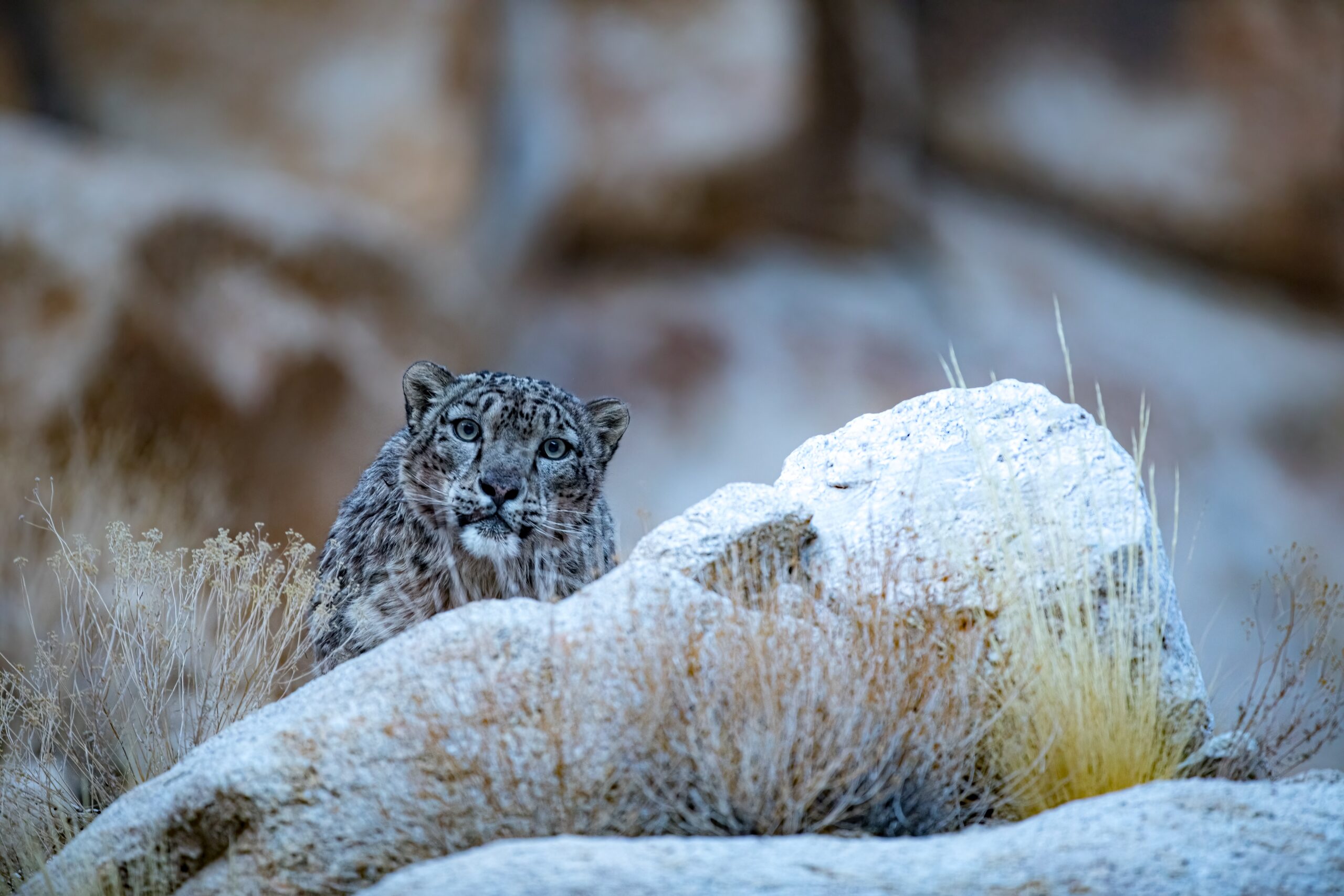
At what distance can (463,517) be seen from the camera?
19.4 feet

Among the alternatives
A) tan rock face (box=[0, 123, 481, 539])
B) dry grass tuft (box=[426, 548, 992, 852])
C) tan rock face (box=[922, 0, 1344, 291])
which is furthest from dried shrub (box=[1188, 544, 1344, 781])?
tan rock face (box=[922, 0, 1344, 291])

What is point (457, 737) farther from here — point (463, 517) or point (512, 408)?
point (512, 408)

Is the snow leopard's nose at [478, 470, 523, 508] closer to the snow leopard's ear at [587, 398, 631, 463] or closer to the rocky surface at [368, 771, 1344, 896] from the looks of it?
the snow leopard's ear at [587, 398, 631, 463]

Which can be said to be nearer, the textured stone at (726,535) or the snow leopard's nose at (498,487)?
the textured stone at (726,535)

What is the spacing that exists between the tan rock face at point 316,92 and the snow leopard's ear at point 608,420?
33.4 ft

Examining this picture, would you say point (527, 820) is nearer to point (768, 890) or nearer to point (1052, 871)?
point (768, 890)

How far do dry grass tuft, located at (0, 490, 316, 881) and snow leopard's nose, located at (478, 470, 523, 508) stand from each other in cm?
82

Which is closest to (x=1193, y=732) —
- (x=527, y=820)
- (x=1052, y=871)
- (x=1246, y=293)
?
(x=1052, y=871)

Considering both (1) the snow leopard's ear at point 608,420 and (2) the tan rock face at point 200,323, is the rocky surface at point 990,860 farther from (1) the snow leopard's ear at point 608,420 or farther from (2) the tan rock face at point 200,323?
(2) the tan rock face at point 200,323

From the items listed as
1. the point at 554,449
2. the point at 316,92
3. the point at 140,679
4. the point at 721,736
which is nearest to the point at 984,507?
the point at 721,736

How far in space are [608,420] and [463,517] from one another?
115 centimetres

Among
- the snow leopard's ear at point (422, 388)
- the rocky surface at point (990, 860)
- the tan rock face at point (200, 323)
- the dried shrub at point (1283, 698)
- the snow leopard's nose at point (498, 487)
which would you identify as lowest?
the rocky surface at point (990, 860)

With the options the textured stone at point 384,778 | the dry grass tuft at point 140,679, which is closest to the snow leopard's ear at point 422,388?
the dry grass tuft at point 140,679

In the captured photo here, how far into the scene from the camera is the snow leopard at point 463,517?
19.5 feet
